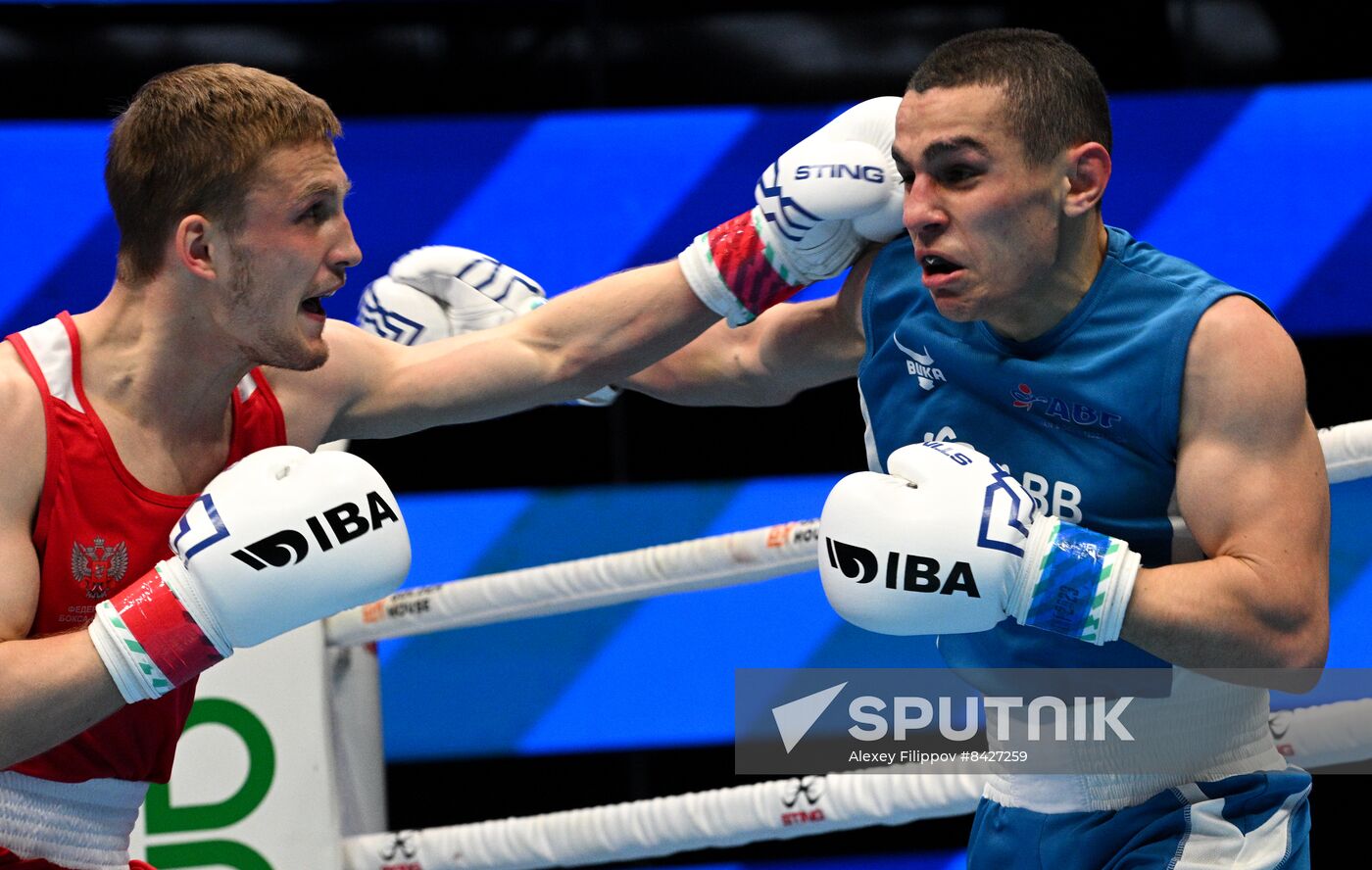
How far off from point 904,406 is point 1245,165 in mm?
2261

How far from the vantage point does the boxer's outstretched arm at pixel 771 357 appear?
103 inches

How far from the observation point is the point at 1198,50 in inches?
176

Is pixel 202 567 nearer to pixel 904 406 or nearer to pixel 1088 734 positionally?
pixel 904 406

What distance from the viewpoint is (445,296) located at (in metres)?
2.98

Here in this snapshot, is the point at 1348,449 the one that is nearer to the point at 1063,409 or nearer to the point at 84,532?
the point at 1063,409

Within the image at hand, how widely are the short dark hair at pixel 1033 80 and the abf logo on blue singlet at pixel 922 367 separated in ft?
1.12

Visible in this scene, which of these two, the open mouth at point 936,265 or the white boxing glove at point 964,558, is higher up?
the open mouth at point 936,265

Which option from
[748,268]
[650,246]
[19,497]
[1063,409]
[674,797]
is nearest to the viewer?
[19,497]

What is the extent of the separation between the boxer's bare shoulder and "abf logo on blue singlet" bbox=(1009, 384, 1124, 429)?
134 cm

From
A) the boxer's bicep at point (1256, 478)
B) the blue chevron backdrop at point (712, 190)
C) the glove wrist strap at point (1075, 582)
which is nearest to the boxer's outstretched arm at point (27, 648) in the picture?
the glove wrist strap at point (1075, 582)

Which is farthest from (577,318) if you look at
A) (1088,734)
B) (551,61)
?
(551,61)

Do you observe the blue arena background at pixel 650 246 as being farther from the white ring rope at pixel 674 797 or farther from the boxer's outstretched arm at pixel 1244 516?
the boxer's outstretched arm at pixel 1244 516

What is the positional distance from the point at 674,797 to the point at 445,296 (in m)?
1.08

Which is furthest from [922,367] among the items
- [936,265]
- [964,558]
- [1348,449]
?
[1348,449]
